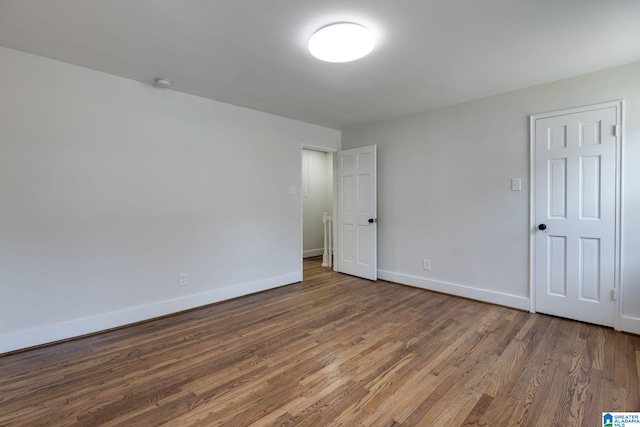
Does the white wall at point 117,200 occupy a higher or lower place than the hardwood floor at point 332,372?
higher

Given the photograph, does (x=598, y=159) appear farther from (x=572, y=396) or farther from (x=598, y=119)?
(x=572, y=396)

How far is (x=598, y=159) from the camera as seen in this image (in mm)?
2674

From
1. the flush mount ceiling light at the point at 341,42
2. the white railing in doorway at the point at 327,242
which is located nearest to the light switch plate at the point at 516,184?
the flush mount ceiling light at the point at 341,42

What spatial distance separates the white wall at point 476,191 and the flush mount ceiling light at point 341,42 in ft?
6.40

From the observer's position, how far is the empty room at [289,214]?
1.80m

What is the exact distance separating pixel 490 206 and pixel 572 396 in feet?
6.66

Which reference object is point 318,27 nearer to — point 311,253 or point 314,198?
point 314,198

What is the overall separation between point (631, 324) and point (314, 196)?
4.94 m

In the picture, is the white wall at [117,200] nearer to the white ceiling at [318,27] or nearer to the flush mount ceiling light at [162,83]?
the flush mount ceiling light at [162,83]

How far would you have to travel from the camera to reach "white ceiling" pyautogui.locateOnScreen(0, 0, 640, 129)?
1786 mm

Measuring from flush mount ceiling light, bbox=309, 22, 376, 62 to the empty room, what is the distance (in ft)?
0.07

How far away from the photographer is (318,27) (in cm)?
197

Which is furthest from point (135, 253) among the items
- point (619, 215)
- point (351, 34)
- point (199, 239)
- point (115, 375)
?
point (619, 215)

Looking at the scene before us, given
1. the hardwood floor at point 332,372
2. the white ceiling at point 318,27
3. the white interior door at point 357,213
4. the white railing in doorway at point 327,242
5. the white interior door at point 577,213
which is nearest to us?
the hardwood floor at point 332,372
